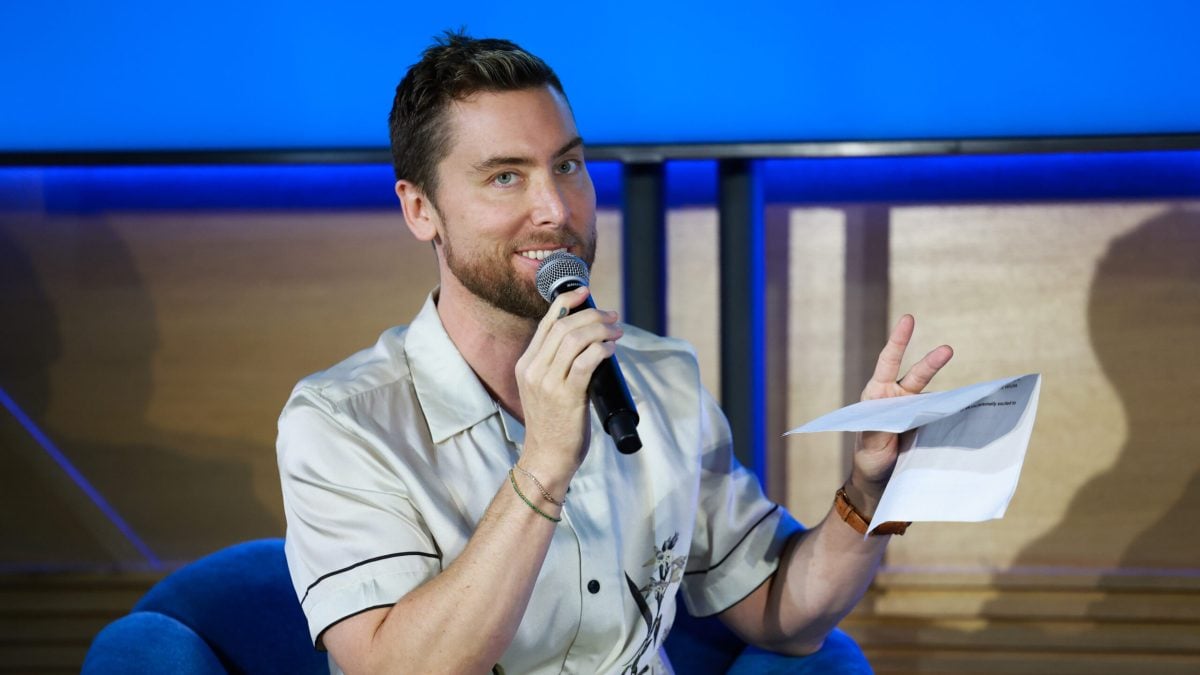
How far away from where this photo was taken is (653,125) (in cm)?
227

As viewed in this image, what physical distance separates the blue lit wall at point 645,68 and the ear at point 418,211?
2.89 feet

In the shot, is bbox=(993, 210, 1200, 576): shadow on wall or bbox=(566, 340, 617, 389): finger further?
bbox=(993, 210, 1200, 576): shadow on wall

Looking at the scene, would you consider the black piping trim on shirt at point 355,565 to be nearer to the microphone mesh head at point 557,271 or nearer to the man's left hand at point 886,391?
the microphone mesh head at point 557,271

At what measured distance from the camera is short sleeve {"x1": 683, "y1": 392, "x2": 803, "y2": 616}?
4.95ft

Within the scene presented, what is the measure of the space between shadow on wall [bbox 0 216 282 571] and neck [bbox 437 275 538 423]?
4.02 ft

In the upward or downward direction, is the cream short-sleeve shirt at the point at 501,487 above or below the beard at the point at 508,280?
below

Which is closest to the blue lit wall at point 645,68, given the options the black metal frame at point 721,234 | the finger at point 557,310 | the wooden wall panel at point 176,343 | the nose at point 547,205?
the black metal frame at point 721,234

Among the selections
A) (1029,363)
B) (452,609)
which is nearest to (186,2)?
(452,609)

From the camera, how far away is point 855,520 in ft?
4.48

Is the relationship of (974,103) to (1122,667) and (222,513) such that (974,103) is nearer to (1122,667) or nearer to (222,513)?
(1122,667)

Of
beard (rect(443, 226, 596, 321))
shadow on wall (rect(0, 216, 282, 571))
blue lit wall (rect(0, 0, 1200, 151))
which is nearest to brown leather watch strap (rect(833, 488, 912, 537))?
beard (rect(443, 226, 596, 321))

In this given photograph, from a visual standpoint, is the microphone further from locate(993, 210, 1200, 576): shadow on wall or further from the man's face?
locate(993, 210, 1200, 576): shadow on wall

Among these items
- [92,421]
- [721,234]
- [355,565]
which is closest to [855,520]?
[355,565]

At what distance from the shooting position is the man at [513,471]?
1.14m
